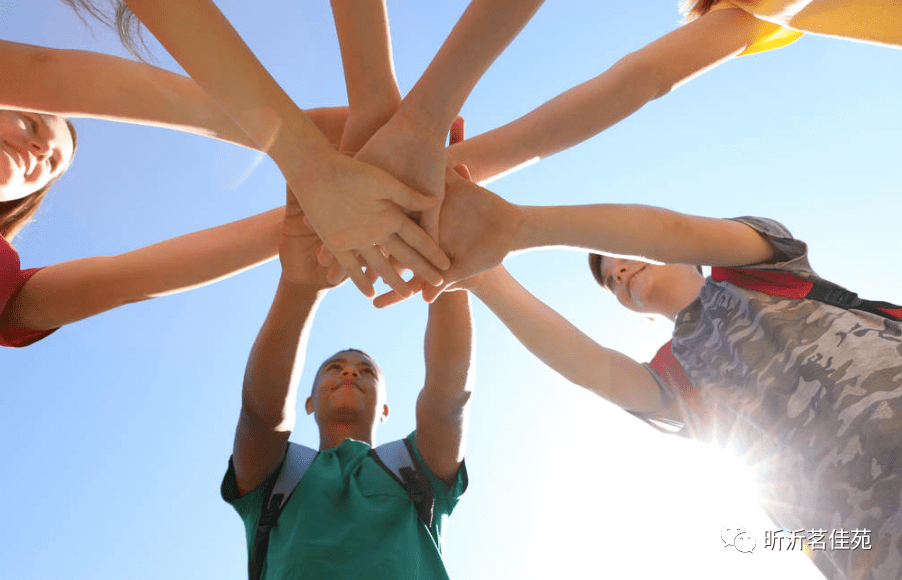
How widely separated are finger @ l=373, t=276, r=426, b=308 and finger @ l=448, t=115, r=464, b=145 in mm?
562

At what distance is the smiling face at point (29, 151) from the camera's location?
2.40m

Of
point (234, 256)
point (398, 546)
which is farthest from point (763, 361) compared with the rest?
point (234, 256)

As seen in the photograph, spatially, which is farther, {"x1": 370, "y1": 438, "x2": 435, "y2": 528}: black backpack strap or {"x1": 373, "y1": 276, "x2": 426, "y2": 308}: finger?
{"x1": 370, "y1": 438, "x2": 435, "y2": 528}: black backpack strap

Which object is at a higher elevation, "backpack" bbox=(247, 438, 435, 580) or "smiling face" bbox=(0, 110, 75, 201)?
"smiling face" bbox=(0, 110, 75, 201)

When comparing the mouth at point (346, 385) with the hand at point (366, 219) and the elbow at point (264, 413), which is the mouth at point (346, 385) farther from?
the hand at point (366, 219)

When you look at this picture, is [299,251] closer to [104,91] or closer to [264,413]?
[264,413]

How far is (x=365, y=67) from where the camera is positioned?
215 centimetres

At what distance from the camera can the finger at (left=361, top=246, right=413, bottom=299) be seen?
2.29 meters

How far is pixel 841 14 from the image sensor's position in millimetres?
2088

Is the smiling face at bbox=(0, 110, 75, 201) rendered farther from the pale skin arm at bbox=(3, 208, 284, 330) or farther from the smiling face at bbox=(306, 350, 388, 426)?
the smiling face at bbox=(306, 350, 388, 426)

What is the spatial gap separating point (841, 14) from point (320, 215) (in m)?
1.74

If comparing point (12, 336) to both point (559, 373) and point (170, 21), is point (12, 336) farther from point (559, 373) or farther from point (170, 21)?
point (559, 373)

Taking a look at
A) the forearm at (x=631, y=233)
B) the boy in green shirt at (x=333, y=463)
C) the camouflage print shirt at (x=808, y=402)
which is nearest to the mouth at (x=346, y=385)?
the boy in green shirt at (x=333, y=463)

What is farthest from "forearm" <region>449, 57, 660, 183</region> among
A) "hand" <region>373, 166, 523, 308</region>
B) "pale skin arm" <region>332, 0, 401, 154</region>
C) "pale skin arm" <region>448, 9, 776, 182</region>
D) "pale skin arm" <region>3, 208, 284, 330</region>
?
"pale skin arm" <region>3, 208, 284, 330</region>
